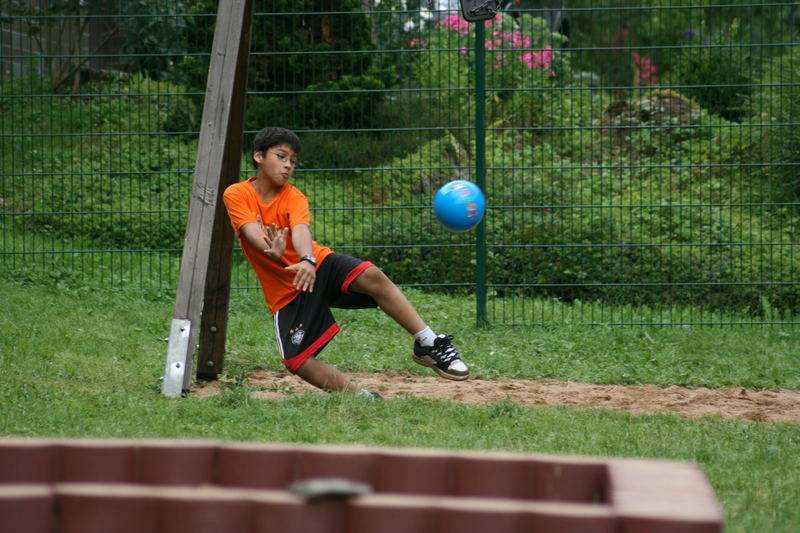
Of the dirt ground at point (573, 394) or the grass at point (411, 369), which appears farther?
the dirt ground at point (573, 394)

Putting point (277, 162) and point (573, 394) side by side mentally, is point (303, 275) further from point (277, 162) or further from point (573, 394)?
point (573, 394)

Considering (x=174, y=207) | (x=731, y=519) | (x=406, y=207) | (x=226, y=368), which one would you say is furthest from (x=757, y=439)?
(x=174, y=207)

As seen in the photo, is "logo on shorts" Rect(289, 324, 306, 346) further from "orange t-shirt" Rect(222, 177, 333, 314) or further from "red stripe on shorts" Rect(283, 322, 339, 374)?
"orange t-shirt" Rect(222, 177, 333, 314)

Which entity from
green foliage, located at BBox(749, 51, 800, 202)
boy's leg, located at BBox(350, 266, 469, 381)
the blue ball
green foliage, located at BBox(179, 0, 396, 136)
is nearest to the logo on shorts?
boy's leg, located at BBox(350, 266, 469, 381)

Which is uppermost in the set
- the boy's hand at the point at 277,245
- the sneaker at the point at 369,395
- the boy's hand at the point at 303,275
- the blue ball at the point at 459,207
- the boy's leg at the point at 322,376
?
the blue ball at the point at 459,207

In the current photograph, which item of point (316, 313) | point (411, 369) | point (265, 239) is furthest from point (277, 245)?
point (411, 369)

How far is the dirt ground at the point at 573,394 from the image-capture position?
567 cm

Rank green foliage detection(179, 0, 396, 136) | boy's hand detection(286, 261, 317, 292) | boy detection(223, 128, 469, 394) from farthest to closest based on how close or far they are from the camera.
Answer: green foliage detection(179, 0, 396, 136) < boy detection(223, 128, 469, 394) < boy's hand detection(286, 261, 317, 292)

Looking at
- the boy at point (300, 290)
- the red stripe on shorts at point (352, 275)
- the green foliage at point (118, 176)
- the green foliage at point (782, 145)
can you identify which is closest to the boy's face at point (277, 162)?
the boy at point (300, 290)

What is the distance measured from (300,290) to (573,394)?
1981mm

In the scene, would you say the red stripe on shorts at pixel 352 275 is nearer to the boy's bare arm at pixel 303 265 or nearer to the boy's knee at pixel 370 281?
the boy's knee at pixel 370 281

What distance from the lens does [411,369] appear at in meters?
6.80

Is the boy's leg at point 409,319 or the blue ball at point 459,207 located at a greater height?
the blue ball at point 459,207

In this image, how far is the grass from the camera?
4.38 metres
